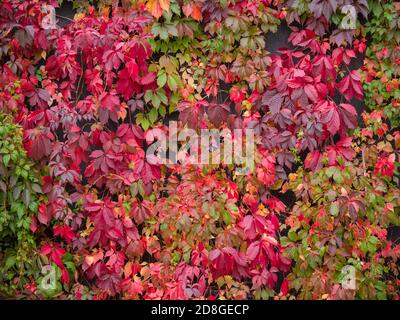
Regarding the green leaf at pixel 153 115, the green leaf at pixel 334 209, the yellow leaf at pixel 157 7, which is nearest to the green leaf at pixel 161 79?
the green leaf at pixel 153 115

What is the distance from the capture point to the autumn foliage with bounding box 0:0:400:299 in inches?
109

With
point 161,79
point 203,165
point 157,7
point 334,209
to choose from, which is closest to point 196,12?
point 157,7

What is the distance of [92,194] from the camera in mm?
2895

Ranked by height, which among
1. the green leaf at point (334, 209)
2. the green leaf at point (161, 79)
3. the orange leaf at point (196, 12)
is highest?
the orange leaf at point (196, 12)

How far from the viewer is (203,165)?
2840 millimetres

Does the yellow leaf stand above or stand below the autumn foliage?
above

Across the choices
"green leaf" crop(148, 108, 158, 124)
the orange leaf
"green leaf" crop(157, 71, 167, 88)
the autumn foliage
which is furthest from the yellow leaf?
"green leaf" crop(148, 108, 158, 124)

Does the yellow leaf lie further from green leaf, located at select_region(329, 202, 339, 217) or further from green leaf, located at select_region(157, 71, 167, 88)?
green leaf, located at select_region(329, 202, 339, 217)

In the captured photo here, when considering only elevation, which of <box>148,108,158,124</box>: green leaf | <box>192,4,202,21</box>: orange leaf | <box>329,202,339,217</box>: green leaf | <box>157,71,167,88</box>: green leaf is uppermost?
<box>192,4,202,21</box>: orange leaf

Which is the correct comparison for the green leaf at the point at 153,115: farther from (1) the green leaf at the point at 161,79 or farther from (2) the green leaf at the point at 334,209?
(2) the green leaf at the point at 334,209

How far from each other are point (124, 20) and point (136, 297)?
163 cm

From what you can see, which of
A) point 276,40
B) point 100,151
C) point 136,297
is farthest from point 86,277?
point 276,40

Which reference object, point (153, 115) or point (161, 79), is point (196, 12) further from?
point (153, 115)

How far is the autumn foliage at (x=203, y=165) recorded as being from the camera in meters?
2.76
